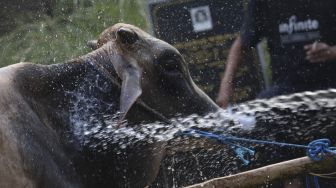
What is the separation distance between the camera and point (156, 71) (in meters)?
3.61

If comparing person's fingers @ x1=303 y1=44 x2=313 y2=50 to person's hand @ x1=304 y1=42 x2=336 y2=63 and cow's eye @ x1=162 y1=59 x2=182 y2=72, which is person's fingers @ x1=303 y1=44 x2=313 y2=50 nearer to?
person's hand @ x1=304 y1=42 x2=336 y2=63

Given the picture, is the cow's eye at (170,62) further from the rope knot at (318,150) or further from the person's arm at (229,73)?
the rope knot at (318,150)

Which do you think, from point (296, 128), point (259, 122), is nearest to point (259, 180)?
point (259, 122)

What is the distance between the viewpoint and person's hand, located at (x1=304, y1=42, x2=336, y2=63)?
4.29 metres

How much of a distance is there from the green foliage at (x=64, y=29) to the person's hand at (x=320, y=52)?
2916mm

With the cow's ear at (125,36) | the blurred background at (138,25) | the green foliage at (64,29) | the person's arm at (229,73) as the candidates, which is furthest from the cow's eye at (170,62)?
the green foliage at (64,29)

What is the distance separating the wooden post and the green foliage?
4352mm

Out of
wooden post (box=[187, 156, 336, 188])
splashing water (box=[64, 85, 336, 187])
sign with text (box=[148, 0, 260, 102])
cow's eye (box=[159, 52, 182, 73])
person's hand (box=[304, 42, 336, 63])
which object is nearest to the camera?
wooden post (box=[187, 156, 336, 188])

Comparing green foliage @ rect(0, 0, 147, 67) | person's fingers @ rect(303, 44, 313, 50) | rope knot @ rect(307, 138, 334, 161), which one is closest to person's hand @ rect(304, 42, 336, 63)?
person's fingers @ rect(303, 44, 313, 50)

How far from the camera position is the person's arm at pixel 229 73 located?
4414 mm

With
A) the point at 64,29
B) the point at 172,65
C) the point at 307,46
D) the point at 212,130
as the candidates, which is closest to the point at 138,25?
the point at 64,29

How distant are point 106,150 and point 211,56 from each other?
2.55 meters

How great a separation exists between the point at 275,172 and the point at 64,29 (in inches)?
200

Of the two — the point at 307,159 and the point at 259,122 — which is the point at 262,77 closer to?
the point at 259,122
